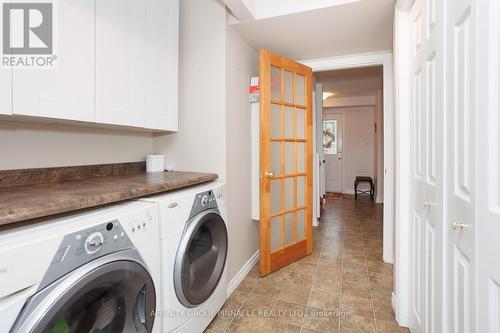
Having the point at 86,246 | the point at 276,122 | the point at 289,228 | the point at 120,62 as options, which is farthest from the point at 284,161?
the point at 86,246

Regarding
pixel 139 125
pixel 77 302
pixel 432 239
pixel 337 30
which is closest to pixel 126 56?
pixel 139 125

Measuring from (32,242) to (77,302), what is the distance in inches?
12.8

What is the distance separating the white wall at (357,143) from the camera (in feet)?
20.5

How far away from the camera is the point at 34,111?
108 centimetres

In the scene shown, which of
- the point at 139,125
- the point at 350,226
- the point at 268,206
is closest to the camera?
the point at 139,125

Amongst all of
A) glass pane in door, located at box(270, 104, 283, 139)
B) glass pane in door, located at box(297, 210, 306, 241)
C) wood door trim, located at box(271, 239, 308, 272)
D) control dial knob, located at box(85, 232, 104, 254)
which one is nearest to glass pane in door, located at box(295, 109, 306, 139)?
glass pane in door, located at box(270, 104, 283, 139)

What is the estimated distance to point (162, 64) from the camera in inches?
68.0

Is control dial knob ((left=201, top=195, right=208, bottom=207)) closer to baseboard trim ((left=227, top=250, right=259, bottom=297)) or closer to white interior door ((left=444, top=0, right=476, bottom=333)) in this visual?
baseboard trim ((left=227, top=250, right=259, bottom=297))

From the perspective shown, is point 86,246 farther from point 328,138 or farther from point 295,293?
point 328,138

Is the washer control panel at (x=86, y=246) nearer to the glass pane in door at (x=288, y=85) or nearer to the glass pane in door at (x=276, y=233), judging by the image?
the glass pane in door at (x=276, y=233)

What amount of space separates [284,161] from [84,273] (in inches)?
72.8

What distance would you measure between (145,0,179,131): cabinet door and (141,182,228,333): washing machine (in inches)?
22.8

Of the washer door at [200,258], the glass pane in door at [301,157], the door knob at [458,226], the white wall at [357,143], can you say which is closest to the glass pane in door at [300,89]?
the glass pane in door at [301,157]

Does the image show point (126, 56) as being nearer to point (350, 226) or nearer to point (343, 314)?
point (343, 314)
